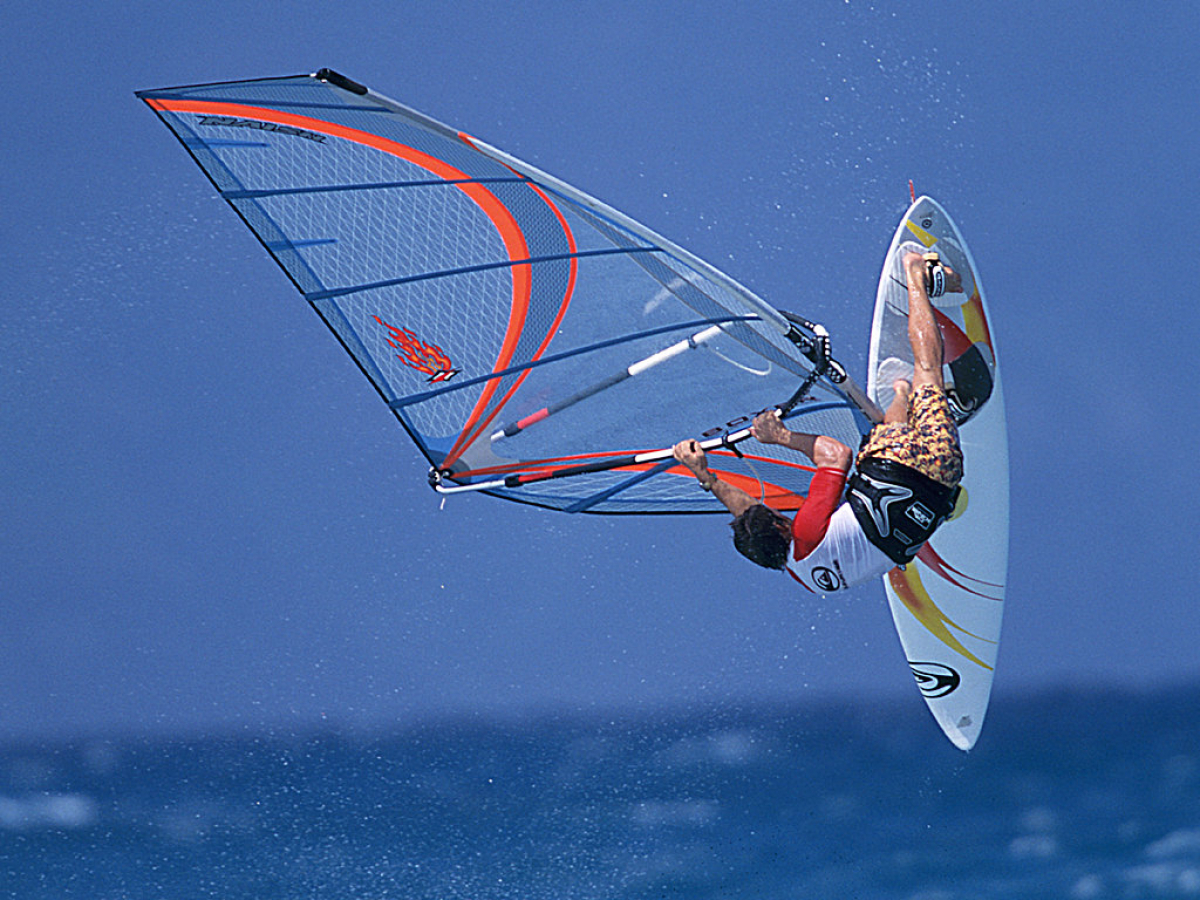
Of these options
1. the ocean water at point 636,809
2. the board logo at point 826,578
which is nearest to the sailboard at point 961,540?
the board logo at point 826,578

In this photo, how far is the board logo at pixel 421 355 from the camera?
3.50 m

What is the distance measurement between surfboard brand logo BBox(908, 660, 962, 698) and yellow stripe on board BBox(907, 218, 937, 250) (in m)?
1.36

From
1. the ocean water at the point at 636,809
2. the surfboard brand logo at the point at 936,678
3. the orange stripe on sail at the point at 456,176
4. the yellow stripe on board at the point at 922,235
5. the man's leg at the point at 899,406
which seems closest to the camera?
the orange stripe on sail at the point at 456,176

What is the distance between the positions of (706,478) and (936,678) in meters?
1.40

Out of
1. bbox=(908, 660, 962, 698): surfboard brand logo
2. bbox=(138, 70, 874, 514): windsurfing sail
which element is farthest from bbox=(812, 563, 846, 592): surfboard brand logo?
bbox=(908, 660, 962, 698): surfboard brand logo

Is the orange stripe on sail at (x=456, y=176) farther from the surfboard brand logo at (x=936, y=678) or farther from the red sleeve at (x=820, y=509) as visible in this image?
the surfboard brand logo at (x=936, y=678)

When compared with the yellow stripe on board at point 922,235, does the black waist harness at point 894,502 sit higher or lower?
lower

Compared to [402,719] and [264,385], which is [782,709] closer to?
[402,719]

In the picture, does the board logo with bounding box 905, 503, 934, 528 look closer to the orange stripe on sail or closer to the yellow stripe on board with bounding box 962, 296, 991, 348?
the yellow stripe on board with bounding box 962, 296, 991, 348

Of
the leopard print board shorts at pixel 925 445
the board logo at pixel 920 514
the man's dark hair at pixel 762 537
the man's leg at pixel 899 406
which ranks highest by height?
the man's leg at pixel 899 406

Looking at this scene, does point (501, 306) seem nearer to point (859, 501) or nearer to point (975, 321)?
point (859, 501)

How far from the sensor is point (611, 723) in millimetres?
6047

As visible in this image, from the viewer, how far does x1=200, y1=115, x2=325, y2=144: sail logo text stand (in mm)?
3012

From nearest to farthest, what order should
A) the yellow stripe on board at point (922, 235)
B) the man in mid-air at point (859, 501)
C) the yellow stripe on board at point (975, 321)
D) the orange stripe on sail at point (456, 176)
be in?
1. the orange stripe on sail at point (456, 176)
2. the man in mid-air at point (859, 501)
3. the yellow stripe on board at point (922, 235)
4. the yellow stripe on board at point (975, 321)
